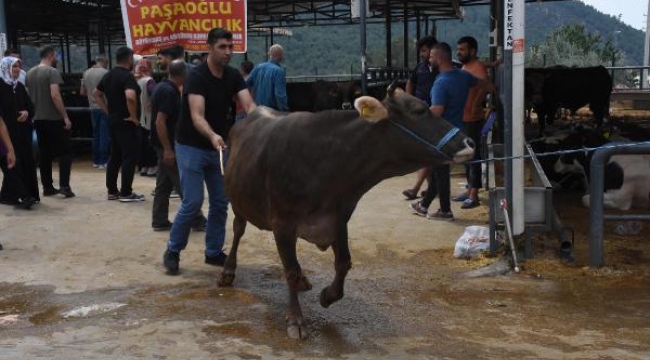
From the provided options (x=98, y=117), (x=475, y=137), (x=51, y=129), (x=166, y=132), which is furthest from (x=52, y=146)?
(x=475, y=137)

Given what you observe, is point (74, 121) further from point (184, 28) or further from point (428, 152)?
point (428, 152)

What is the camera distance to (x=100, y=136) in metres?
11.8

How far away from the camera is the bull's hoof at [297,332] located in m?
4.50

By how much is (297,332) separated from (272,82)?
6242mm

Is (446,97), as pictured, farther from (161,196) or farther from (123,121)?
(123,121)

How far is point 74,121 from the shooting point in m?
14.3

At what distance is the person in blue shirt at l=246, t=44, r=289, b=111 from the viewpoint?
33.6ft

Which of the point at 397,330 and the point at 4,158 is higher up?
the point at 4,158

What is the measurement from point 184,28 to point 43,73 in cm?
192

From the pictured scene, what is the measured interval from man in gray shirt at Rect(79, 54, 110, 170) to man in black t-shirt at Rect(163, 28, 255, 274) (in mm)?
5762

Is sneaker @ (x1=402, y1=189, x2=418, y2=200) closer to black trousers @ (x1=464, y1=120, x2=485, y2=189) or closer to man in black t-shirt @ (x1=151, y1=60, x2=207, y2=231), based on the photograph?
black trousers @ (x1=464, y1=120, x2=485, y2=189)

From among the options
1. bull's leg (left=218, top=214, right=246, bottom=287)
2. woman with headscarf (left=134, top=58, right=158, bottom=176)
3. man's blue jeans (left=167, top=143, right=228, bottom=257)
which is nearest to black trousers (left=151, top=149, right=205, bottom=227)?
man's blue jeans (left=167, top=143, right=228, bottom=257)

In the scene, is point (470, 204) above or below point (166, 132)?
below

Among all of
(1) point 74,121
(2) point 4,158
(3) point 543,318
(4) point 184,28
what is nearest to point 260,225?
(3) point 543,318
